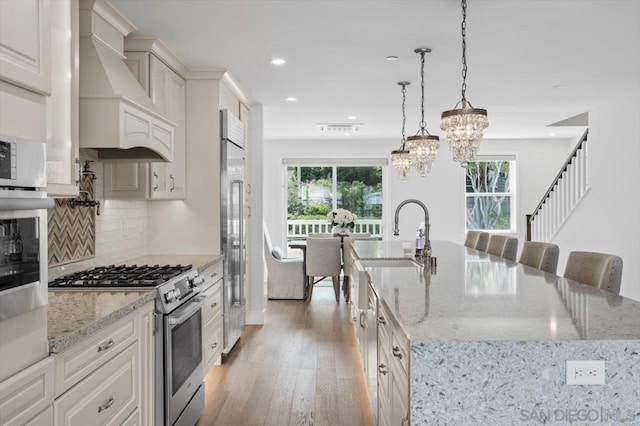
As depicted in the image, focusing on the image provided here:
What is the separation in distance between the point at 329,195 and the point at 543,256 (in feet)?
20.7

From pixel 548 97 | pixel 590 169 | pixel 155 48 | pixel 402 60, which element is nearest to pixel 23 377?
pixel 155 48

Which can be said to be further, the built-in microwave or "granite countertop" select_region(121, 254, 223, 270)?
"granite countertop" select_region(121, 254, 223, 270)

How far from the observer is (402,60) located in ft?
13.7

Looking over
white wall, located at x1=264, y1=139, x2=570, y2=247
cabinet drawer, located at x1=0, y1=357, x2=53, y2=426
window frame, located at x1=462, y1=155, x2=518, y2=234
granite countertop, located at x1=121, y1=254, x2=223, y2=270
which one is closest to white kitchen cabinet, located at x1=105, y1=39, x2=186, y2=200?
granite countertop, located at x1=121, y1=254, x2=223, y2=270

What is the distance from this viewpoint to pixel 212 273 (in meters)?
3.94

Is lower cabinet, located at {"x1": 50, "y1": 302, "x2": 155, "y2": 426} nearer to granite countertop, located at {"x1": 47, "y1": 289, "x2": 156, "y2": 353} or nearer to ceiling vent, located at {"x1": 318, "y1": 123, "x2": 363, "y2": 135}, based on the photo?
granite countertop, located at {"x1": 47, "y1": 289, "x2": 156, "y2": 353}

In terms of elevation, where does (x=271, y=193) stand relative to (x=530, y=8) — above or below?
below

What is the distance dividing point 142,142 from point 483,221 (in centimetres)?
771

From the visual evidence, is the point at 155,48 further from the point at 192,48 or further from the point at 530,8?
the point at 530,8

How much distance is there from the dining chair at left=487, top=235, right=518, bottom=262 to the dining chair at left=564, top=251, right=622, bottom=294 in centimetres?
137

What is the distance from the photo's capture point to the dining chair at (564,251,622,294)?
2.44 meters

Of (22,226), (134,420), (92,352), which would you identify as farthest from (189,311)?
(22,226)

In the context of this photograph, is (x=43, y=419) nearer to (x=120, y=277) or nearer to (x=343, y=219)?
(x=120, y=277)

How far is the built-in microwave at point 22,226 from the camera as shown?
131cm
